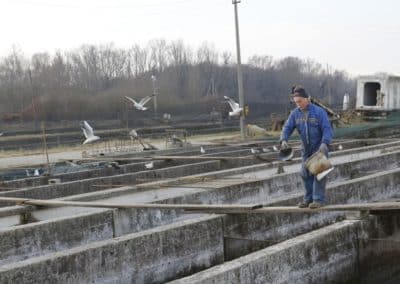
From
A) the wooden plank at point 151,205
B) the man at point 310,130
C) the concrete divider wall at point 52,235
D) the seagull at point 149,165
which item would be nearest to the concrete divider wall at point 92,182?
the seagull at point 149,165

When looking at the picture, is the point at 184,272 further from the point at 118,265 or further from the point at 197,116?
the point at 197,116

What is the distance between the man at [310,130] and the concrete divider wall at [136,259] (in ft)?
4.89

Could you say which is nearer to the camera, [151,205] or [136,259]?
[136,259]

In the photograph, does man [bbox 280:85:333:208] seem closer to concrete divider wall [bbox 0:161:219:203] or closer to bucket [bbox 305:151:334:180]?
bucket [bbox 305:151:334:180]

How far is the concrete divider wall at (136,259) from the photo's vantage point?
628 centimetres

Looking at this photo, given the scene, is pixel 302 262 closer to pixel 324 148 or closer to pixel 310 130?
pixel 324 148

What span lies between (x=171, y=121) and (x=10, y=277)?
157ft

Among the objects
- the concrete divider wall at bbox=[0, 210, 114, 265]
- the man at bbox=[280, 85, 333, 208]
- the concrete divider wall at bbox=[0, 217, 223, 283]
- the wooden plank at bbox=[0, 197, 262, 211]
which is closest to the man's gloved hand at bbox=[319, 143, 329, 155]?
the man at bbox=[280, 85, 333, 208]

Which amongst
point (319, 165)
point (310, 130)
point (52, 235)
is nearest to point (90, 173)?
point (52, 235)

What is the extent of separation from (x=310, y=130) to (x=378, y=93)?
98.7 feet

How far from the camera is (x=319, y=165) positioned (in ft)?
22.9

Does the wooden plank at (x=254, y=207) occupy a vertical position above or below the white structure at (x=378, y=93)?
below

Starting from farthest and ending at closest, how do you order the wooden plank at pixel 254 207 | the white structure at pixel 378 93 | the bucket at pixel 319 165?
the white structure at pixel 378 93
the wooden plank at pixel 254 207
the bucket at pixel 319 165

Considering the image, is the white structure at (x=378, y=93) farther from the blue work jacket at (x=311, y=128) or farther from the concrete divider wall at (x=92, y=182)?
the blue work jacket at (x=311, y=128)
